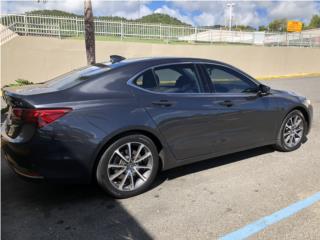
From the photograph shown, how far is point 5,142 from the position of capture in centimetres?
363

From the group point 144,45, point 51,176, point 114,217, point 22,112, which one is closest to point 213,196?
point 114,217

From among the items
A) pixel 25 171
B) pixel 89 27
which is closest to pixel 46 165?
pixel 25 171

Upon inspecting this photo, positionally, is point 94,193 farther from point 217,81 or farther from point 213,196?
point 217,81

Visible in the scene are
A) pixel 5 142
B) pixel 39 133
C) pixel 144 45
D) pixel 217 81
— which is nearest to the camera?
pixel 39 133

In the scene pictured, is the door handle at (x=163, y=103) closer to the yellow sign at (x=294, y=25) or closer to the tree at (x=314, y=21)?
the yellow sign at (x=294, y=25)

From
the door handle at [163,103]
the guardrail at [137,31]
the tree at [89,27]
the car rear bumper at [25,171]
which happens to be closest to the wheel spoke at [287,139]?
the door handle at [163,103]

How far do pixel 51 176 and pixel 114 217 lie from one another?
758 mm

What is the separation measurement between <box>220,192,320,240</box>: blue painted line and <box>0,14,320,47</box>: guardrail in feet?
41.3

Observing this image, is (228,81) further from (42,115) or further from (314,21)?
(314,21)

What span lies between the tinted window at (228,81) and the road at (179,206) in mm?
1087

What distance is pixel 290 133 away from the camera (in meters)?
5.32

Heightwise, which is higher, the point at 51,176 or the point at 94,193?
the point at 51,176

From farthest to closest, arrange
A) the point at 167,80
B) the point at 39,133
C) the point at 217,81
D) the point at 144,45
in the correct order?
1. the point at 144,45
2. the point at 217,81
3. the point at 167,80
4. the point at 39,133

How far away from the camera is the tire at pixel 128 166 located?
355cm
